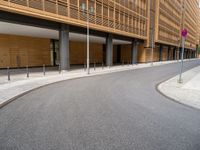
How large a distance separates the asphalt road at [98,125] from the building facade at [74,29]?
1088 cm

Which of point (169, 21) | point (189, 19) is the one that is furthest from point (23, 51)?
point (189, 19)

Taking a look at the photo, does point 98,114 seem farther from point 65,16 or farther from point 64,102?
point 65,16

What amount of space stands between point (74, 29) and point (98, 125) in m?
18.3

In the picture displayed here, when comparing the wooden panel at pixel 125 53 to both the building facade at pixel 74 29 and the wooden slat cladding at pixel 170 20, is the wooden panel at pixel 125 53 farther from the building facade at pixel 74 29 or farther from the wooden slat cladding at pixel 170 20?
the wooden slat cladding at pixel 170 20

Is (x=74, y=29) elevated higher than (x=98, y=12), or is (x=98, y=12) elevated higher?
(x=98, y=12)

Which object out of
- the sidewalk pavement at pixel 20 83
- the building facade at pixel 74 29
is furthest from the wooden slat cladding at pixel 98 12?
the sidewalk pavement at pixel 20 83

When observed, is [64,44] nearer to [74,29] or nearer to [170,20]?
[74,29]

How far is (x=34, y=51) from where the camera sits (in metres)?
26.8

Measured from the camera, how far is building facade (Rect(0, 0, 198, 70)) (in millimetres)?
16172

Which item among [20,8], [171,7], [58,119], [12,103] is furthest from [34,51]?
[171,7]

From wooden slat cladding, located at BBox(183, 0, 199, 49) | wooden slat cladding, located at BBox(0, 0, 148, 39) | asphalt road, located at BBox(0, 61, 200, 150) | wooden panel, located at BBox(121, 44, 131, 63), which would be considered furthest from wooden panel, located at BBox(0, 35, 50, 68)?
wooden slat cladding, located at BBox(183, 0, 199, 49)

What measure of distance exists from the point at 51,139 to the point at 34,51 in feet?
82.3

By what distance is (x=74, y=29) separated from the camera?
21406mm

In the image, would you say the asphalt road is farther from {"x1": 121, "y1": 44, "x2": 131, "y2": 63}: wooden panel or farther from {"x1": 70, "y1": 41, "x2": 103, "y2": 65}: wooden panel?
{"x1": 121, "y1": 44, "x2": 131, "y2": 63}: wooden panel
